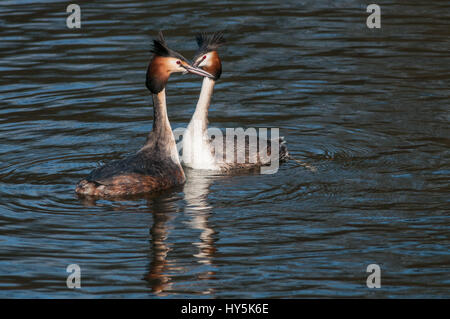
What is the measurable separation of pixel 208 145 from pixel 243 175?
1.89 feet

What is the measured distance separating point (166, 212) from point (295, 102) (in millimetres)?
4275

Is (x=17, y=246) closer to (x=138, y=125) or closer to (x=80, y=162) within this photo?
(x=80, y=162)

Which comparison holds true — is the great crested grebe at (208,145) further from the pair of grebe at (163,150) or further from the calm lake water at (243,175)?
the calm lake water at (243,175)

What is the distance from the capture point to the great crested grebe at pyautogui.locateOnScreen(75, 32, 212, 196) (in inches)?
376

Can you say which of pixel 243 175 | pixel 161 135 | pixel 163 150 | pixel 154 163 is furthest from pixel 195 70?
pixel 243 175

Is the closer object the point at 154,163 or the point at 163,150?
the point at 154,163

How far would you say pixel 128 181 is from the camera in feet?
31.4

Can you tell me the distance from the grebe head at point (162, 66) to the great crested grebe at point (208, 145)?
624 millimetres

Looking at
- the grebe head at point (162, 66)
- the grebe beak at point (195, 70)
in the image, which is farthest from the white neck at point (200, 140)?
the grebe head at point (162, 66)

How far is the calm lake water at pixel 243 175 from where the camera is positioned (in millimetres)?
7727

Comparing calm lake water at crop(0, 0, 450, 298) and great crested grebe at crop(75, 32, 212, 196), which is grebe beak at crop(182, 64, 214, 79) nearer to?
great crested grebe at crop(75, 32, 212, 196)

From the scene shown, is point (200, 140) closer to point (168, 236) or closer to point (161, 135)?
point (161, 135)

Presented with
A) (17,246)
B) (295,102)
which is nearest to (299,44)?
(295,102)

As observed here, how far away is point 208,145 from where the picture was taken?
10.8m
